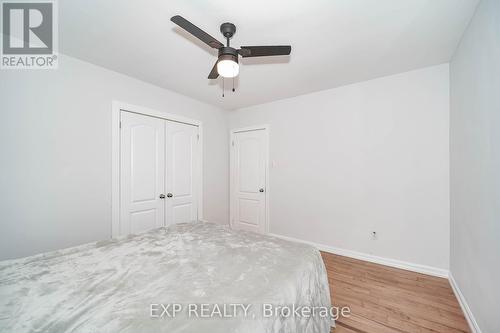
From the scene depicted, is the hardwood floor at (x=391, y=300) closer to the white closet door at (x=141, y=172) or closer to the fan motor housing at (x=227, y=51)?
the fan motor housing at (x=227, y=51)

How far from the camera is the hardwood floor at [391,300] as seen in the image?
Answer: 5.34 ft

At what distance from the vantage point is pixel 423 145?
2430 mm

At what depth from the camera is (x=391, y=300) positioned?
76.2 inches

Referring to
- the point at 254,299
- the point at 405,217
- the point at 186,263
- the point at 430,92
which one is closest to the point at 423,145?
the point at 430,92

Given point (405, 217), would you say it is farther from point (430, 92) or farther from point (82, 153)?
point (82, 153)

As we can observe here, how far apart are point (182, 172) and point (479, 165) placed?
131 inches

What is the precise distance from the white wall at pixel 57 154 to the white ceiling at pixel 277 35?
30cm

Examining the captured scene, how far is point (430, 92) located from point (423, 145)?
0.63 m

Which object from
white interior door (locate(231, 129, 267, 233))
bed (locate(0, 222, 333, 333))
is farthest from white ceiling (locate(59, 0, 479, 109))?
bed (locate(0, 222, 333, 333))

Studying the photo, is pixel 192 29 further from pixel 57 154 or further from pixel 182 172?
pixel 182 172

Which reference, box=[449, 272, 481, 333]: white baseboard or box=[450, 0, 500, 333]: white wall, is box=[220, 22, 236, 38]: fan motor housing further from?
box=[449, 272, 481, 333]: white baseboard

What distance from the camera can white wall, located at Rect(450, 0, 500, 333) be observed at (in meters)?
1.28

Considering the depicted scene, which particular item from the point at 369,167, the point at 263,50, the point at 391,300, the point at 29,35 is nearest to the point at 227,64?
the point at 263,50

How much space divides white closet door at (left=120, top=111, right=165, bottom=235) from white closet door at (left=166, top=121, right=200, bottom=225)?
0.12 m
